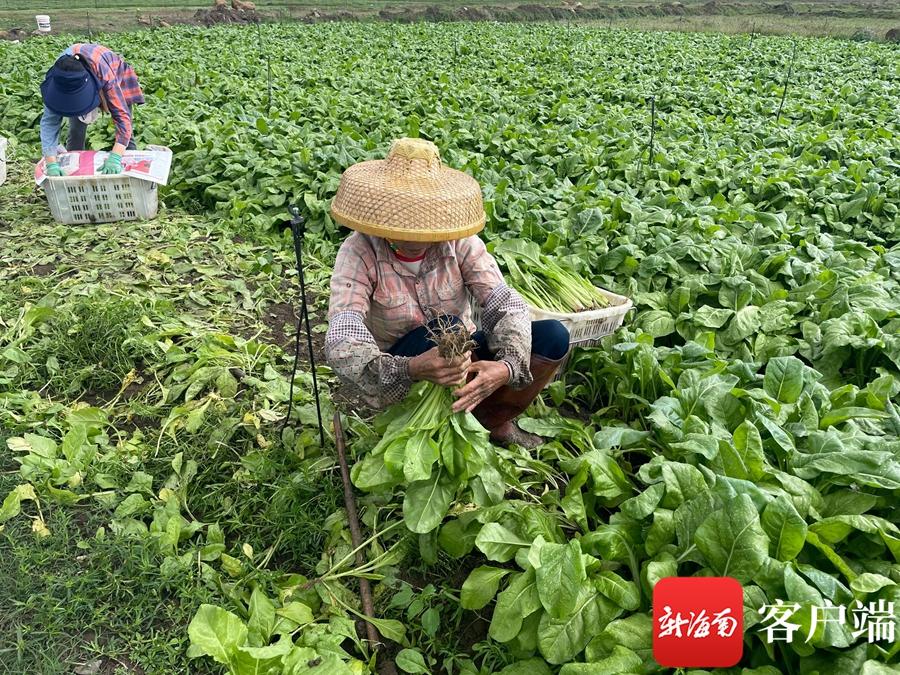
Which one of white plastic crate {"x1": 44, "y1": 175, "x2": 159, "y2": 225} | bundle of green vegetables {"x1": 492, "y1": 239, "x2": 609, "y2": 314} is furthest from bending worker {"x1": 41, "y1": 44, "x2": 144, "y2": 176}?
bundle of green vegetables {"x1": 492, "y1": 239, "x2": 609, "y2": 314}

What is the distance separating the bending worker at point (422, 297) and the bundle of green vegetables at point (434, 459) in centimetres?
7

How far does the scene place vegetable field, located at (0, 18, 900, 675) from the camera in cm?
199

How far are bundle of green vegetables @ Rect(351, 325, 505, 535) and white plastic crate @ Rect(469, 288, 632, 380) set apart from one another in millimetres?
1148

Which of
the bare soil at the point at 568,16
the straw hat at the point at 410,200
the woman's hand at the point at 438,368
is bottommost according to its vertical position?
the woman's hand at the point at 438,368

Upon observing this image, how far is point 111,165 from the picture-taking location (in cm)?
526

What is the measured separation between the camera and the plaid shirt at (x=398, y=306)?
7.97 ft

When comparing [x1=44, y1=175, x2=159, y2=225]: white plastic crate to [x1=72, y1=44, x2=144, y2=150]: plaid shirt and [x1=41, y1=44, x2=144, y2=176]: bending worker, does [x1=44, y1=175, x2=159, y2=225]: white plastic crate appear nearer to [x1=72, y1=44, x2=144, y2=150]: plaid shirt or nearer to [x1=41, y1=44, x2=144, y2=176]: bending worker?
[x1=41, y1=44, x2=144, y2=176]: bending worker

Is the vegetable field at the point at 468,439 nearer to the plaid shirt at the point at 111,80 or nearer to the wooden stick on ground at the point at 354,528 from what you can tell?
the wooden stick on ground at the point at 354,528

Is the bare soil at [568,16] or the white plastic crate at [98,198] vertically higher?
the bare soil at [568,16]

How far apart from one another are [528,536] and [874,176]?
17.3ft

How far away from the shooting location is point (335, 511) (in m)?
2.78

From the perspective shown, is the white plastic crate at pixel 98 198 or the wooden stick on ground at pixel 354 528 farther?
the white plastic crate at pixel 98 198

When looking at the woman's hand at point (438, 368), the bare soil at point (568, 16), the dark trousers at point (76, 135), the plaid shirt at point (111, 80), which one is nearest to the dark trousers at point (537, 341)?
the woman's hand at point (438, 368)

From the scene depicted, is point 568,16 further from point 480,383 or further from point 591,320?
point 480,383
